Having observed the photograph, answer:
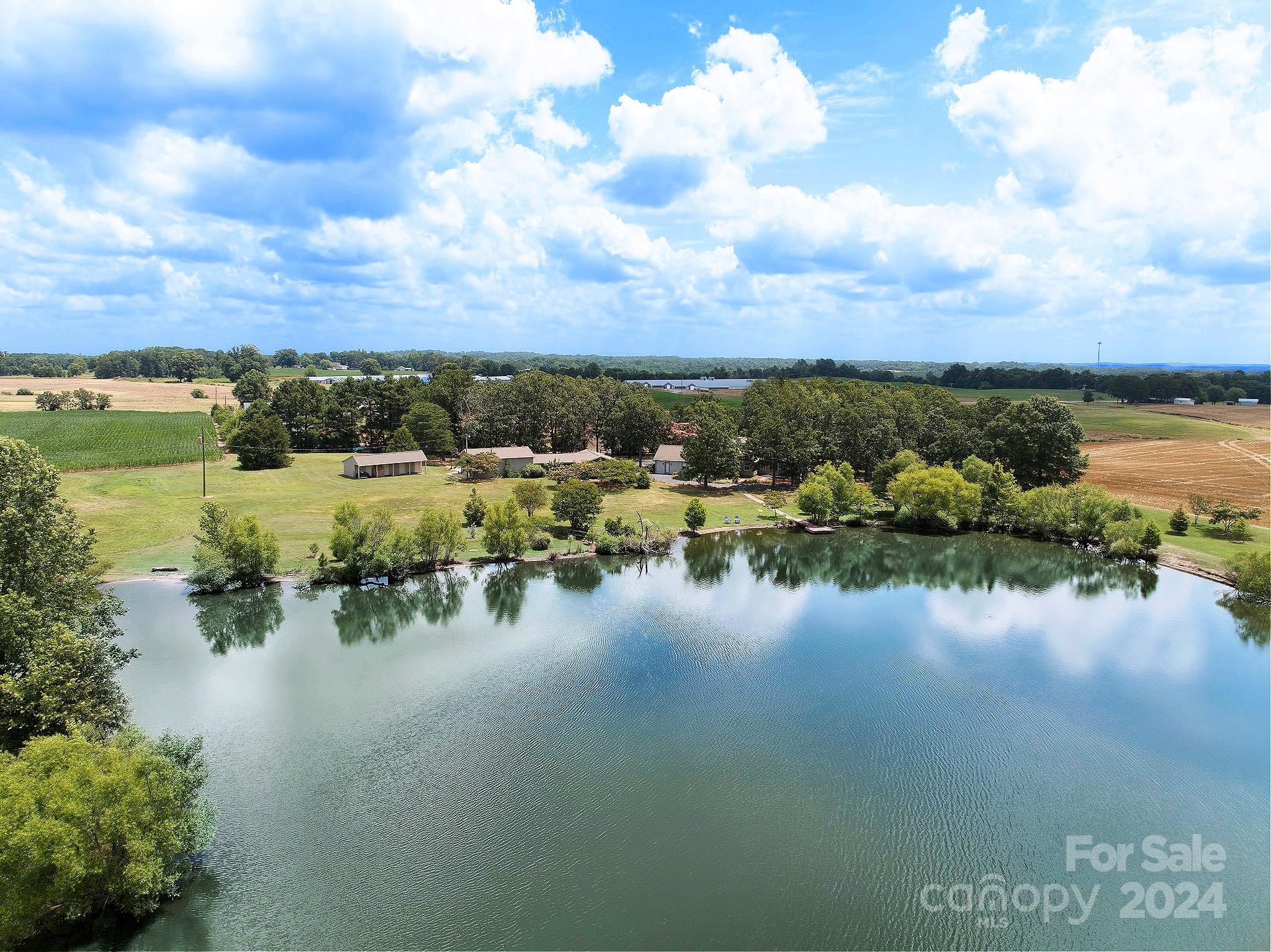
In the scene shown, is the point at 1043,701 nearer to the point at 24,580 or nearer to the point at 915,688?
the point at 915,688

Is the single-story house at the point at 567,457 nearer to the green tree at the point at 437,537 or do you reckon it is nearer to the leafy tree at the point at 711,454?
the leafy tree at the point at 711,454

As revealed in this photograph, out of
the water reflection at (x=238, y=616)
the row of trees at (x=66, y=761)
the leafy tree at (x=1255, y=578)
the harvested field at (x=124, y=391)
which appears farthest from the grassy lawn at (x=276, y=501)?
the harvested field at (x=124, y=391)

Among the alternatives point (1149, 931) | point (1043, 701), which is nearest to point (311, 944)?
point (1149, 931)

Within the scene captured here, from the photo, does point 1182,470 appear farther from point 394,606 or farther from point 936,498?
point 394,606

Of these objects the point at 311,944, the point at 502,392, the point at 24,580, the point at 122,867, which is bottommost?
the point at 311,944

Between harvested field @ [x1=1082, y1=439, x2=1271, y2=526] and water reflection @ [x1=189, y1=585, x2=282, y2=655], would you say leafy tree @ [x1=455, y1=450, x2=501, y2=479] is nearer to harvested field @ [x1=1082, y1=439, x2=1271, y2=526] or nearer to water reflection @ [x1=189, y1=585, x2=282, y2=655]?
water reflection @ [x1=189, y1=585, x2=282, y2=655]
